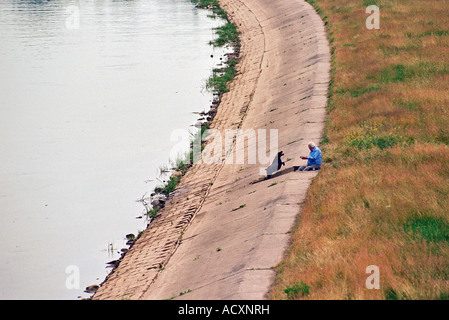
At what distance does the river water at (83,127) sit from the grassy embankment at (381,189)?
26.4ft

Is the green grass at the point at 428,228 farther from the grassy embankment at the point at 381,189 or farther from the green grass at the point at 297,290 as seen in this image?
the green grass at the point at 297,290

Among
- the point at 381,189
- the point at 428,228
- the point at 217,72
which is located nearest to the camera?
the point at 428,228

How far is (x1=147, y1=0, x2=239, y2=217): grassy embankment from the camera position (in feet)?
88.6

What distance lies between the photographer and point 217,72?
47.9 m

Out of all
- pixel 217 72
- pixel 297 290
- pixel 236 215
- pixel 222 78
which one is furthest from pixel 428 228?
pixel 217 72

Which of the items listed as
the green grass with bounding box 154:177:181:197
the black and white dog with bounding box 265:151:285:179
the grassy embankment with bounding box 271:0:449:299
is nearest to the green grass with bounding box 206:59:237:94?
the grassy embankment with bounding box 271:0:449:299

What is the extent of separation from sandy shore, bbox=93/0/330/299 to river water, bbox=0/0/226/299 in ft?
5.30

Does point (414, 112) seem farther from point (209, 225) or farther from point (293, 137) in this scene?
point (209, 225)

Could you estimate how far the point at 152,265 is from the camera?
19.3m

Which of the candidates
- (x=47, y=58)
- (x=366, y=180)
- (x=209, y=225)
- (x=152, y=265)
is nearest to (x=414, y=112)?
(x=366, y=180)

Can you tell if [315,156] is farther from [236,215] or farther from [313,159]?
[236,215]

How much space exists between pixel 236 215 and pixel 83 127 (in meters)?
18.6

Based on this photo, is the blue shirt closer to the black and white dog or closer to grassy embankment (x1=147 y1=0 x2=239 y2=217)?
the black and white dog

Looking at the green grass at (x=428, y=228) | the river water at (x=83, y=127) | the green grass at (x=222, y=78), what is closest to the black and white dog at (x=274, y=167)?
the river water at (x=83, y=127)
